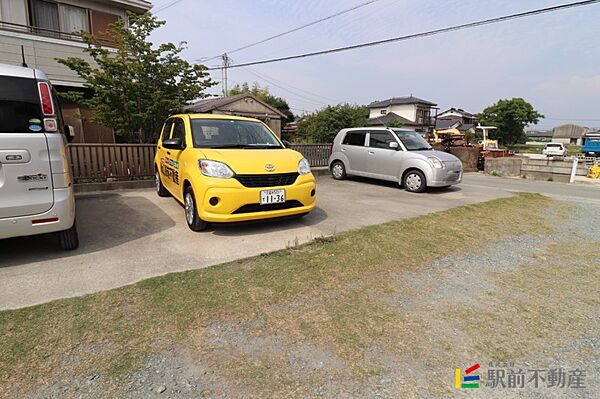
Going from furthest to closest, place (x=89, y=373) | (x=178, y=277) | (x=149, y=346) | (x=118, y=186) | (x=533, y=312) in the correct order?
(x=118, y=186) < (x=178, y=277) < (x=533, y=312) < (x=149, y=346) < (x=89, y=373)

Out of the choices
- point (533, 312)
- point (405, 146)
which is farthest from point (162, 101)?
point (533, 312)

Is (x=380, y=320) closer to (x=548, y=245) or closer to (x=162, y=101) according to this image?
(x=548, y=245)

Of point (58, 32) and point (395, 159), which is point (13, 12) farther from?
point (395, 159)

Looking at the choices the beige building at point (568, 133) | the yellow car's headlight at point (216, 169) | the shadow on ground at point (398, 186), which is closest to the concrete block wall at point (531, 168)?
the shadow on ground at point (398, 186)

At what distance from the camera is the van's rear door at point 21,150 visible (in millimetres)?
2775

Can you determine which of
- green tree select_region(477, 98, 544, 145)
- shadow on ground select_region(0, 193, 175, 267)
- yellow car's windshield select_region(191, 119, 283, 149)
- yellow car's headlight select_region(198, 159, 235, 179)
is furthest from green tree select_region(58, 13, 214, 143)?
green tree select_region(477, 98, 544, 145)

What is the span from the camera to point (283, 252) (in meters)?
3.54

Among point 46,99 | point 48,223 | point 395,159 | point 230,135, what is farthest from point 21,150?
point 395,159

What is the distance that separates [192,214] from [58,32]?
390 inches

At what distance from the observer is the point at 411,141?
8.27 m

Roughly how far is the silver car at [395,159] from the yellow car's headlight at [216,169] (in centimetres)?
534

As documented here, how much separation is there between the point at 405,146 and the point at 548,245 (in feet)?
14.3

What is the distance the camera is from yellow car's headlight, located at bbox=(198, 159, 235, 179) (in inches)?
152

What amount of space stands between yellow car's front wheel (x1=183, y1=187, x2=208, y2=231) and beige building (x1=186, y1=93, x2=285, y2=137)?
18.7 m
